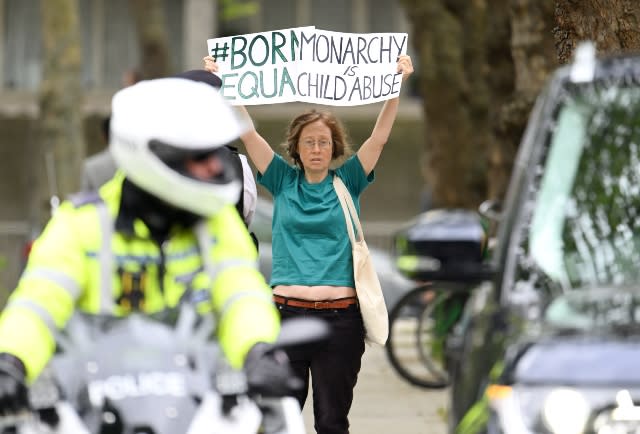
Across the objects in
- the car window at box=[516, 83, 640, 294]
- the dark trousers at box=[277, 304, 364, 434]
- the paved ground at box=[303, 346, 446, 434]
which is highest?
the car window at box=[516, 83, 640, 294]

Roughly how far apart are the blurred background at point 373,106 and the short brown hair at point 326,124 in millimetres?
1291

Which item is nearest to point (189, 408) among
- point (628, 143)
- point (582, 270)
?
point (582, 270)

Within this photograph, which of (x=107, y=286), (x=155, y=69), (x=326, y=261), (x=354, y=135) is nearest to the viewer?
(x=107, y=286)

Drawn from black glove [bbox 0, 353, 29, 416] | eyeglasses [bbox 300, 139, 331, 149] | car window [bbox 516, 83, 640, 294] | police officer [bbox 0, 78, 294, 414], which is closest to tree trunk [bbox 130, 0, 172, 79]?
eyeglasses [bbox 300, 139, 331, 149]

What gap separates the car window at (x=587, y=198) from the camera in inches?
186

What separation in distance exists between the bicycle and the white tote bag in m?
4.79

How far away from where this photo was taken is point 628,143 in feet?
16.6

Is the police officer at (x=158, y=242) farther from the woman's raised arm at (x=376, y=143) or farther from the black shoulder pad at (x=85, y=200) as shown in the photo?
the woman's raised arm at (x=376, y=143)

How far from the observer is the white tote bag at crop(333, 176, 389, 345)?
705 centimetres

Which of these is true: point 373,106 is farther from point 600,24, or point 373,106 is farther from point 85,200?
point 85,200

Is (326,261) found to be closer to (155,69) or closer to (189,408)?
(189,408)

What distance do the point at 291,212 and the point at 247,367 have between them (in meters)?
3.20

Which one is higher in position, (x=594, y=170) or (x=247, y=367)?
(x=594, y=170)

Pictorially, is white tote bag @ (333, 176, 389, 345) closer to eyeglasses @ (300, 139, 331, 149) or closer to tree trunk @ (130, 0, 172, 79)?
eyeglasses @ (300, 139, 331, 149)
